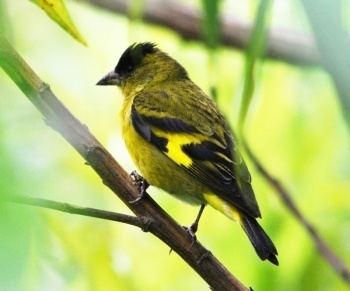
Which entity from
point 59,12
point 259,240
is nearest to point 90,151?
point 59,12

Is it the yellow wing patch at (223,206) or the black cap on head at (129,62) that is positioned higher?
the yellow wing patch at (223,206)

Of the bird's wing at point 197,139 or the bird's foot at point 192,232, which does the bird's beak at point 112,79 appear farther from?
the bird's foot at point 192,232

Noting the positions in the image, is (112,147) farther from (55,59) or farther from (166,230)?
(166,230)

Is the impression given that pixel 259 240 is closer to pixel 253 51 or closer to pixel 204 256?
pixel 204 256

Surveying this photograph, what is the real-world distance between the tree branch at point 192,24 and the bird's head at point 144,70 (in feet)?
0.97

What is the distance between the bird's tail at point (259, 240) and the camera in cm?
234

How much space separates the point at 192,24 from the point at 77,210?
125 inches

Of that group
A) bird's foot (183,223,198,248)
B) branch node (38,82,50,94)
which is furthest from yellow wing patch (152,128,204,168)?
branch node (38,82,50,94)

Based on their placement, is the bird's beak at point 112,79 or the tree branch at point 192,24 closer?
the bird's beak at point 112,79

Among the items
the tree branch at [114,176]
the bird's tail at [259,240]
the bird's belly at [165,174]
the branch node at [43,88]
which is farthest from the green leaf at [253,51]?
the bird's belly at [165,174]

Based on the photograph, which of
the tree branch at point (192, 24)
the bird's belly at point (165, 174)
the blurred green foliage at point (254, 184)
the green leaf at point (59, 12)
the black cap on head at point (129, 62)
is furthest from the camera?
the tree branch at point (192, 24)

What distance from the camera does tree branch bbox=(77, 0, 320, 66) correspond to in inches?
170

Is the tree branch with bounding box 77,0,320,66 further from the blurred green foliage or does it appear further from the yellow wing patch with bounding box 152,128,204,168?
the yellow wing patch with bounding box 152,128,204,168

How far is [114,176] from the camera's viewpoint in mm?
1759
